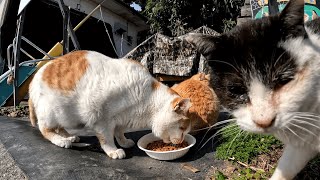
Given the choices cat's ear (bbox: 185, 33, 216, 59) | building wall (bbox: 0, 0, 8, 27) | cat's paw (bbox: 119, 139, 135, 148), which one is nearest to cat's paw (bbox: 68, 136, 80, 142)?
cat's paw (bbox: 119, 139, 135, 148)

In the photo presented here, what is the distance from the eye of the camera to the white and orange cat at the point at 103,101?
2.54m

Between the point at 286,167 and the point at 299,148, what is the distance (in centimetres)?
28

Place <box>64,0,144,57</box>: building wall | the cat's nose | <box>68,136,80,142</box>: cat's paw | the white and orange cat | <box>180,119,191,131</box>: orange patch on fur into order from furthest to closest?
1. <box>64,0,144,57</box>: building wall
2. <box>68,136,80,142</box>: cat's paw
3. <box>180,119,191,131</box>: orange patch on fur
4. the white and orange cat
5. the cat's nose

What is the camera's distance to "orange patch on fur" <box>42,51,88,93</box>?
2.55m

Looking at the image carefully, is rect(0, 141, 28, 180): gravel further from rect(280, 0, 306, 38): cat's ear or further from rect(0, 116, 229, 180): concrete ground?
rect(280, 0, 306, 38): cat's ear

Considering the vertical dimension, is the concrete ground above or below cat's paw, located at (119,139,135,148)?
below

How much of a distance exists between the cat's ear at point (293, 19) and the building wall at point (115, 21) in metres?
8.86

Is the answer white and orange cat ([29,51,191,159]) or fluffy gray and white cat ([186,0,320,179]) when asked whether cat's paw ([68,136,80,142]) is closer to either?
white and orange cat ([29,51,191,159])

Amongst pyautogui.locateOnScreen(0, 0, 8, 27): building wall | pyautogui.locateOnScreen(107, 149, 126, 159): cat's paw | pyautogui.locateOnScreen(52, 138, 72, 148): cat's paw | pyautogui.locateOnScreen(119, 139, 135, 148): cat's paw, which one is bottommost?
pyautogui.locateOnScreen(107, 149, 126, 159): cat's paw

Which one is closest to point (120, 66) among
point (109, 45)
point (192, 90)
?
point (192, 90)

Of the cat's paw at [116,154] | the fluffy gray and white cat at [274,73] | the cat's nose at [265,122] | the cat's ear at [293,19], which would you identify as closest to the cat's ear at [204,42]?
the fluffy gray and white cat at [274,73]

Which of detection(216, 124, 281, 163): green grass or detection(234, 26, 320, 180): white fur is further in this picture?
detection(216, 124, 281, 163): green grass

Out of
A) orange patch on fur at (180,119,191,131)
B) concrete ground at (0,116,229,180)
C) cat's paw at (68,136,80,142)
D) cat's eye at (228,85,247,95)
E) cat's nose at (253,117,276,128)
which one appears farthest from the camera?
cat's paw at (68,136,80,142)

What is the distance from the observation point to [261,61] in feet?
4.49
